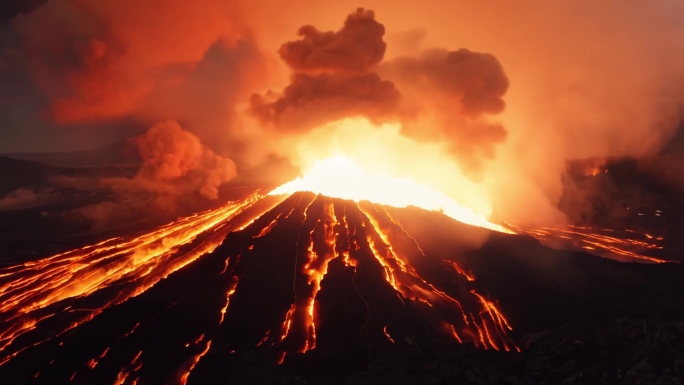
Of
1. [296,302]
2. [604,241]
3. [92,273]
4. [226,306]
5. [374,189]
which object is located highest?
[374,189]

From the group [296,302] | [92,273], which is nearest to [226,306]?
[296,302]

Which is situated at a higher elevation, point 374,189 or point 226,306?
point 374,189

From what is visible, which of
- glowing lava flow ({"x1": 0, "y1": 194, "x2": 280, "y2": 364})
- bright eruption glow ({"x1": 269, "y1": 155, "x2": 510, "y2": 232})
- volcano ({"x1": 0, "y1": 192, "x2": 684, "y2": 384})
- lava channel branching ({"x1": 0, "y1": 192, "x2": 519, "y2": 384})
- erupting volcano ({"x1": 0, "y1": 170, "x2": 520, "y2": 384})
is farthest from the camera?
bright eruption glow ({"x1": 269, "y1": 155, "x2": 510, "y2": 232})

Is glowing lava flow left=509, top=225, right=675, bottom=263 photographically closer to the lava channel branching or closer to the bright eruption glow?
the bright eruption glow

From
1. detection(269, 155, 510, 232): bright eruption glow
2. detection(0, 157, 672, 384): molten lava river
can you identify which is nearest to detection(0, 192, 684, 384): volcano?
detection(0, 157, 672, 384): molten lava river

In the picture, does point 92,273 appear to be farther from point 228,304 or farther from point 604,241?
point 604,241

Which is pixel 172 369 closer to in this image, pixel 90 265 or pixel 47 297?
pixel 47 297

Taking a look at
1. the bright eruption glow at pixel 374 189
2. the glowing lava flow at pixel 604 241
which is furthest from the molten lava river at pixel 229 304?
the glowing lava flow at pixel 604 241
